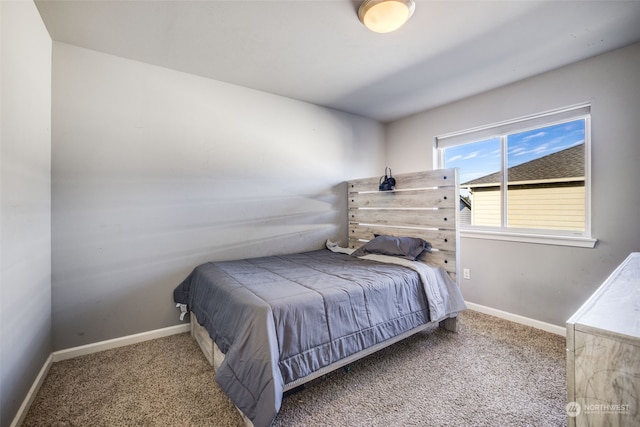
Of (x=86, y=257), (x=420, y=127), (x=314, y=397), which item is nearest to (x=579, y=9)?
(x=420, y=127)

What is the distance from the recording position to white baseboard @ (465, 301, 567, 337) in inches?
98.0

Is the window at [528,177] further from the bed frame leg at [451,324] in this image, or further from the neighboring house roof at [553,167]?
the bed frame leg at [451,324]

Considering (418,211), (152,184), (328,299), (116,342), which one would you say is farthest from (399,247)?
(116,342)

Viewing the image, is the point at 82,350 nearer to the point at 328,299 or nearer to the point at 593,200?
the point at 328,299

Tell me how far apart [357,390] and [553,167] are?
275cm

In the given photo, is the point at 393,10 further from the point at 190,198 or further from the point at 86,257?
the point at 86,257

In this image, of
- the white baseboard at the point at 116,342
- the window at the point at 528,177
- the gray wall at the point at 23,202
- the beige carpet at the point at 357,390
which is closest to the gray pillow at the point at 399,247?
the beige carpet at the point at 357,390

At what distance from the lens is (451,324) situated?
2.51 m

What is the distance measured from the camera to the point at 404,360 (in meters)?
2.08

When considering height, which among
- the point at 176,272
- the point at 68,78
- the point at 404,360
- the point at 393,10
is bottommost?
the point at 404,360

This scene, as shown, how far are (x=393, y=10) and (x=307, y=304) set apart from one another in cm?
188

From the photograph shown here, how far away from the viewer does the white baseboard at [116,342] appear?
209 centimetres

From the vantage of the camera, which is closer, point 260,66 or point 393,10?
point 393,10

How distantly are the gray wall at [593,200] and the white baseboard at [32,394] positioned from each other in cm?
378
